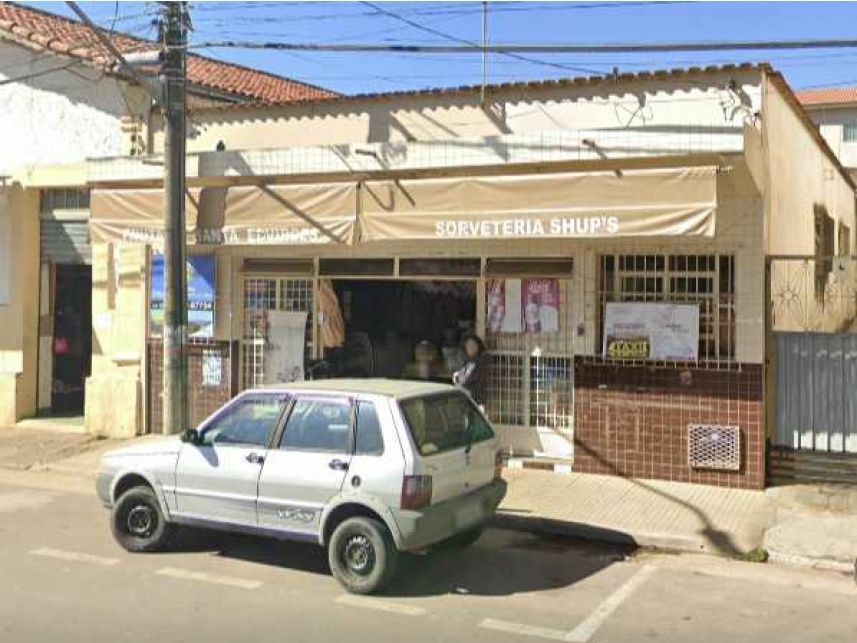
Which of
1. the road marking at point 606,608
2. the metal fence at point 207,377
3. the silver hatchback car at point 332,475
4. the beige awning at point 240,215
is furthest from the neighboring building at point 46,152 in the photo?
the road marking at point 606,608

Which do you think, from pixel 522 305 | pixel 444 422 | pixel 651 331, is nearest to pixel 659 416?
pixel 651 331

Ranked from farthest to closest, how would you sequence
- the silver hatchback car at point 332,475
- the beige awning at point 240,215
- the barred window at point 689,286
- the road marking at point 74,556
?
1. the beige awning at point 240,215
2. the barred window at point 689,286
3. the road marking at point 74,556
4. the silver hatchback car at point 332,475

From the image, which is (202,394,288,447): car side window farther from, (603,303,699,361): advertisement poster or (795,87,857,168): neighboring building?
(795,87,857,168): neighboring building

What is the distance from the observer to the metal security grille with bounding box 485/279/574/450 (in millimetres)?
10500

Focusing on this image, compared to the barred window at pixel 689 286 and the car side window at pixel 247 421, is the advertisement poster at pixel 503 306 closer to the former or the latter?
the barred window at pixel 689 286

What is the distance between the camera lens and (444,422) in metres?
6.97

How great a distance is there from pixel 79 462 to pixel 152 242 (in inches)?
116

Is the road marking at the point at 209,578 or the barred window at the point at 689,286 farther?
the barred window at the point at 689,286

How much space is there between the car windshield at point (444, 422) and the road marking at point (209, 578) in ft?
5.32

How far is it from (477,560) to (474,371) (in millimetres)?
3316

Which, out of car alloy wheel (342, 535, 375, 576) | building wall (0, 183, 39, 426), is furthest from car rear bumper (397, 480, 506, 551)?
building wall (0, 183, 39, 426)

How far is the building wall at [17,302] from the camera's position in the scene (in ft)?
46.6

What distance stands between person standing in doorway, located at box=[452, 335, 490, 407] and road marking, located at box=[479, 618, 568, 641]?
475 centimetres

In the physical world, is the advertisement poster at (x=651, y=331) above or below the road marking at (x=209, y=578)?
above
